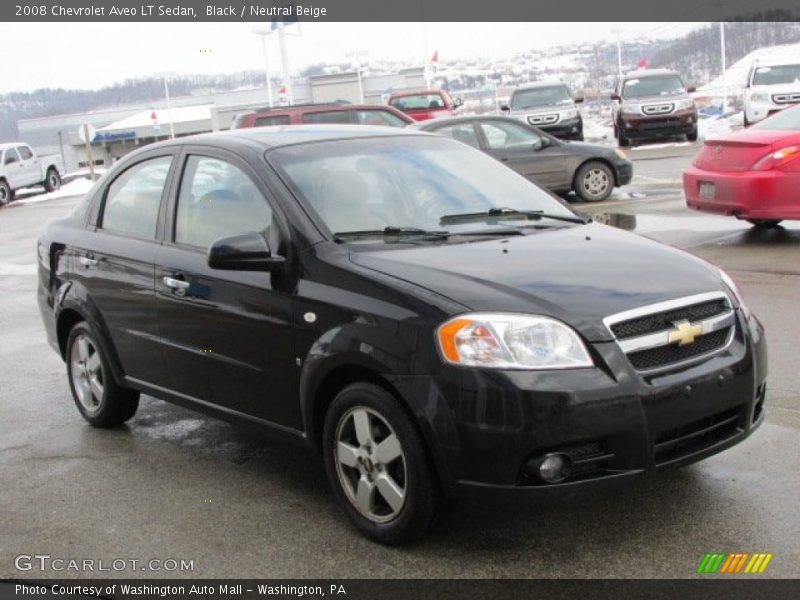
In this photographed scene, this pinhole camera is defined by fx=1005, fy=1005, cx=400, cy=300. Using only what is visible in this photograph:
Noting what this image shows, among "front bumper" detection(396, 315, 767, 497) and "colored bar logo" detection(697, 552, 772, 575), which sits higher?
"front bumper" detection(396, 315, 767, 497)

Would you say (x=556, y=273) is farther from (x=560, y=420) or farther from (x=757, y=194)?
(x=757, y=194)

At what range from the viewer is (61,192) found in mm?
34031

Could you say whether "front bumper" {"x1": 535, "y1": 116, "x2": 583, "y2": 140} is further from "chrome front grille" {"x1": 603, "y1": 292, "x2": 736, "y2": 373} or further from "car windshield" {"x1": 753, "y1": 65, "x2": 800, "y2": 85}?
"chrome front grille" {"x1": 603, "y1": 292, "x2": 736, "y2": 373}

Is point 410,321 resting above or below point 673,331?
above

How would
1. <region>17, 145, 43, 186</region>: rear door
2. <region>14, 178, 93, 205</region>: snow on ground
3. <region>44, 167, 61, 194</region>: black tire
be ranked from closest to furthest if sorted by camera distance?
1. <region>14, 178, 93, 205</region>: snow on ground
2. <region>17, 145, 43, 186</region>: rear door
3. <region>44, 167, 61, 194</region>: black tire

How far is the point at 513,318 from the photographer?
144 inches

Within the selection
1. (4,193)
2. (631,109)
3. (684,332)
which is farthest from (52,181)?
(684,332)

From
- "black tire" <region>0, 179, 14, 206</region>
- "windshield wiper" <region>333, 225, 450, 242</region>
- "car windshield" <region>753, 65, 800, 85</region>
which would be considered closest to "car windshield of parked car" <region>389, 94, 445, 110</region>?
"car windshield" <region>753, 65, 800, 85</region>

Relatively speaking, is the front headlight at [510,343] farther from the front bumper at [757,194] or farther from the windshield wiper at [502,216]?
the front bumper at [757,194]

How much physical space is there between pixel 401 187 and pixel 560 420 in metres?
1.71

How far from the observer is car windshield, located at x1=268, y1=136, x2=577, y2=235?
4582mm

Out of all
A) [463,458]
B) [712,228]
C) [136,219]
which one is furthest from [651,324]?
[712,228]

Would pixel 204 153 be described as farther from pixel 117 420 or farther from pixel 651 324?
pixel 651 324

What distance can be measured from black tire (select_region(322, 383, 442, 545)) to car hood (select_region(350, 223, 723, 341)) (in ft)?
1.66
